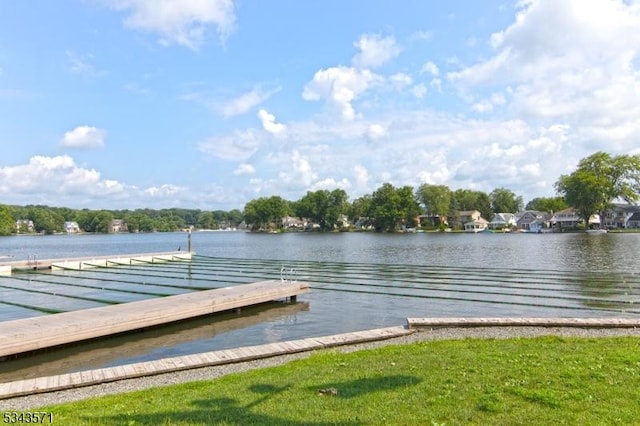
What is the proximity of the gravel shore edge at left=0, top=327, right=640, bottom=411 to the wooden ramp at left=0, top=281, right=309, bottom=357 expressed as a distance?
471 centimetres

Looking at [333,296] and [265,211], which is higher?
[265,211]

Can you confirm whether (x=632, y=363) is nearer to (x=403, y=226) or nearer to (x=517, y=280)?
(x=517, y=280)

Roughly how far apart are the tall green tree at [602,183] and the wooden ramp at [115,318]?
93.8m

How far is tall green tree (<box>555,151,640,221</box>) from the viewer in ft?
312

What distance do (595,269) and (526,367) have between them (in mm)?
27813

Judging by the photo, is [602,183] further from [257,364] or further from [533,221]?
[257,364]

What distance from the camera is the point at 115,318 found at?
13.8 metres

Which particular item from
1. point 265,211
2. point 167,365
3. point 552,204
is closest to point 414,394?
point 167,365

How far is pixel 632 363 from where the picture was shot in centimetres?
725

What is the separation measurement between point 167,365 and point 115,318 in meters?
5.57

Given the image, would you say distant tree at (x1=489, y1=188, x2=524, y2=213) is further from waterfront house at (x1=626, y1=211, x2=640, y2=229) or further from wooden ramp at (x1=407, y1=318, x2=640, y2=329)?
wooden ramp at (x1=407, y1=318, x2=640, y2=329)

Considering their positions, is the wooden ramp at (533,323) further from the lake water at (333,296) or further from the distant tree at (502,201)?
the distant tree at (502,201)

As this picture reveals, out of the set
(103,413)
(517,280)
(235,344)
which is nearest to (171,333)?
(235,344)

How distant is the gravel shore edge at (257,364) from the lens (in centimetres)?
759
